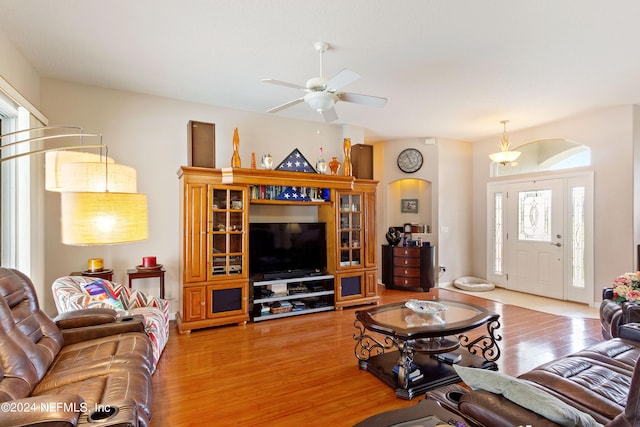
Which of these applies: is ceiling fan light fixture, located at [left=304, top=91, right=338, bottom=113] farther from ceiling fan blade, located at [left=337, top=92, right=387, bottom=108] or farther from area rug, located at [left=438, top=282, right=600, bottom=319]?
area rug, located at [left=438, top=282, right=600, bottom=319]

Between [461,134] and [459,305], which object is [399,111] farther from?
[459,305]

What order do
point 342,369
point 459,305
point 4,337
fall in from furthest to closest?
point 459,305 → point 342,369 → point 4,337

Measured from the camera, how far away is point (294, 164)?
463 cm

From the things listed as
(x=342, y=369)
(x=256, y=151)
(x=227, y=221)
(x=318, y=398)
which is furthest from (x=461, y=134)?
(x=318, y=398)

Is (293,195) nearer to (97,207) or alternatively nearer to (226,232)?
(226,232)

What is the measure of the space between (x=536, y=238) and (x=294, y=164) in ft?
14.6

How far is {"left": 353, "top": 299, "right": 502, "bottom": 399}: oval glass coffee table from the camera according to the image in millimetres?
2510

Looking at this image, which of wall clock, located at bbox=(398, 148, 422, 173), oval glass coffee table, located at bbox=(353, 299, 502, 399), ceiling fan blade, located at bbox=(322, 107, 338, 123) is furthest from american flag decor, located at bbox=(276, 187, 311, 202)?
wall clock, located at bbox=(398, 148, 422, 173)

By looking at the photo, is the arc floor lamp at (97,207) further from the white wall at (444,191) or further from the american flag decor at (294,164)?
the white wall at (444,191)

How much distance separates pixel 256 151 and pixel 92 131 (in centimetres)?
205

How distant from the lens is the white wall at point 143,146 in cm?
378

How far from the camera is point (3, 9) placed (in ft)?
8.11

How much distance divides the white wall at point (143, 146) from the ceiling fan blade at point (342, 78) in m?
2.55

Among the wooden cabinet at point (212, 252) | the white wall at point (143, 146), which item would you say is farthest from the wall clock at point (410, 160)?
the wooden cabinet at point (212, 252)
